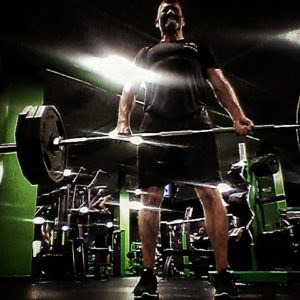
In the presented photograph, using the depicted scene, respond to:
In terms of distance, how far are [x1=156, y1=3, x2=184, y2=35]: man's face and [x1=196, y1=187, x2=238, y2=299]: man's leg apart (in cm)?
98

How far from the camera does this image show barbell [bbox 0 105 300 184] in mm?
1648

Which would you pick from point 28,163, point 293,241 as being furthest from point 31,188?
point 293,241

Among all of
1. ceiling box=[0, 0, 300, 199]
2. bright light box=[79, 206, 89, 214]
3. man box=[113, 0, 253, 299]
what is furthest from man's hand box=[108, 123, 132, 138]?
bright light box=[79, 206, 89, 214]

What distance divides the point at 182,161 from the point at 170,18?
902 mm

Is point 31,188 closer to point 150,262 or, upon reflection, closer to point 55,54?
point 55,54

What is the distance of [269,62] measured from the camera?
454 centimetres

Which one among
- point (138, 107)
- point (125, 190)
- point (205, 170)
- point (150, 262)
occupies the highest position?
point (138, 107)

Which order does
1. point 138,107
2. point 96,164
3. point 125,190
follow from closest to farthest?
point 138,107 → point 96,164 → point 125,190

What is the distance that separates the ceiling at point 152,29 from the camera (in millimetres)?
3445

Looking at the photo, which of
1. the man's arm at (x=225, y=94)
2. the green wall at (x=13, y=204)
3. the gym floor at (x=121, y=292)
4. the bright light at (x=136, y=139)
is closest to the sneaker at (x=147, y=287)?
the gym floor at (x=121, y=292)

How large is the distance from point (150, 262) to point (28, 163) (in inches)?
30.6

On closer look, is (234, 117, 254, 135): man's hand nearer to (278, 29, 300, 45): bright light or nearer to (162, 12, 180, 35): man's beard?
(162, 12, 180, 35): man's beard

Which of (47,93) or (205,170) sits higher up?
(47,93)

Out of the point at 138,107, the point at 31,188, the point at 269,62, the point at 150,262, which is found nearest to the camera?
the point at 150,262
